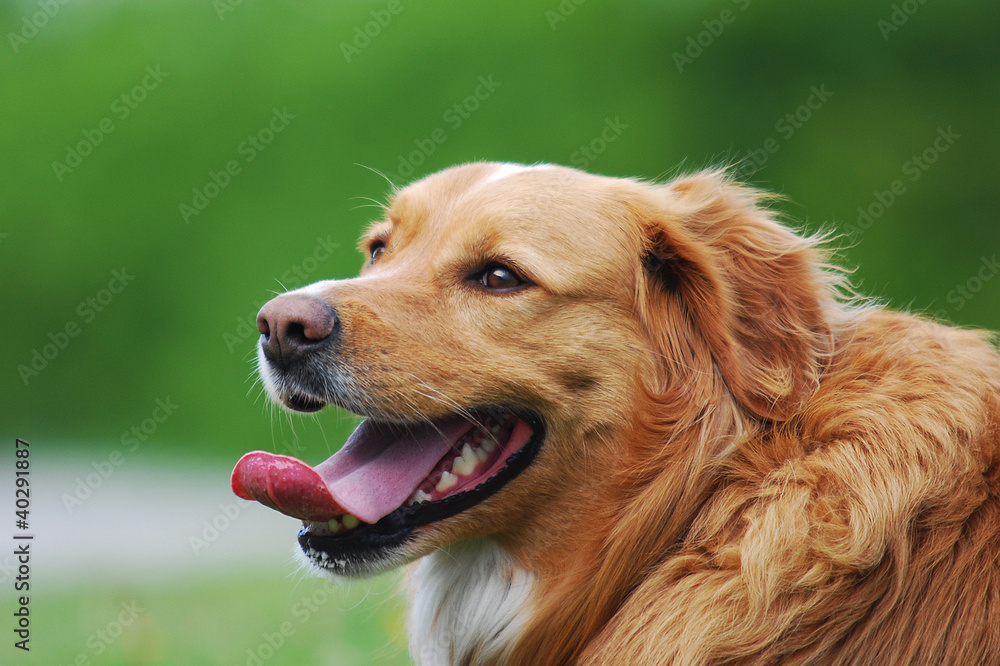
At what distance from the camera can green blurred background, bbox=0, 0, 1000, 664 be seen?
10477mm

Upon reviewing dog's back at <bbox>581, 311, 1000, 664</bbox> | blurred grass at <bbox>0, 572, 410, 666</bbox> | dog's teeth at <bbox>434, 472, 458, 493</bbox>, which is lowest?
blurred grass at <bbox>0, 572, 410, 666</bbox>

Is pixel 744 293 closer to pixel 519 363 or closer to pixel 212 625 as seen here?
pixel 519 363

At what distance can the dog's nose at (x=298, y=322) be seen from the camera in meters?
2.86

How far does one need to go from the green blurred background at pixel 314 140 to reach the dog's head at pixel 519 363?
291 inches

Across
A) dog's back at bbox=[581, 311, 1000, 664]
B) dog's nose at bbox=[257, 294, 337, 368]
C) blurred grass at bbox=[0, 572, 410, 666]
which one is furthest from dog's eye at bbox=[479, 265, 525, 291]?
blurred grass at bbox=[0, 572, 410, 666]

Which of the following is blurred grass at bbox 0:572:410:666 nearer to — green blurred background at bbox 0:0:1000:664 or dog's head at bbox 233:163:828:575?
dog's head at bbox 233:163:828:575

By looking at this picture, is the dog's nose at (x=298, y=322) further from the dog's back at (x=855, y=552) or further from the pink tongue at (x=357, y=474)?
the dog's back at (x=855, y=552)

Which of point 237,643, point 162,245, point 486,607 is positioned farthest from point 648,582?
Answer: point 162,245

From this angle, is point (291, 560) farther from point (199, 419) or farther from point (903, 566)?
point (199, 419)

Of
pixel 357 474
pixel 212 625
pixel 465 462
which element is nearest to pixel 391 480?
pixel 357 474

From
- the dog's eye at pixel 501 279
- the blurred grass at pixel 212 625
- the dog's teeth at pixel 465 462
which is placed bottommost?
the blurred grass at pixel 212 625

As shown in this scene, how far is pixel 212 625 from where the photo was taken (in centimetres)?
540

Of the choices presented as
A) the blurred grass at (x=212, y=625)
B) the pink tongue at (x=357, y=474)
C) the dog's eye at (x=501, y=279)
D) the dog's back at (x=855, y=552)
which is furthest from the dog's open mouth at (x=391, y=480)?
the blurred grass at (x=212, y=625)

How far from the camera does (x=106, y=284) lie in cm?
1088
